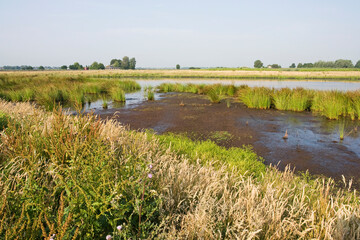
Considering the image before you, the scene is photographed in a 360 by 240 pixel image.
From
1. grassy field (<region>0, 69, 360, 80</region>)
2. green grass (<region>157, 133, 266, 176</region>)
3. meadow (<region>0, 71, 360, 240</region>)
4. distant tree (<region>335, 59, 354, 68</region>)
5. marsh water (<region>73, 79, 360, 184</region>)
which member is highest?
distant tree (<region>335, 59, 354, 68</region>)

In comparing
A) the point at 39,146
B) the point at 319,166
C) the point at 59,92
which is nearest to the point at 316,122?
the point at 319,166

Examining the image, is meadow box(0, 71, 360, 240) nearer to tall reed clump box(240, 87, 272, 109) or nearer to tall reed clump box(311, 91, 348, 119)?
tall reed clump box(311, 91, 348, 119)

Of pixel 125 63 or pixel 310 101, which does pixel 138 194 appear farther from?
pixel 125 63

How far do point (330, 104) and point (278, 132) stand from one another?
3868mm

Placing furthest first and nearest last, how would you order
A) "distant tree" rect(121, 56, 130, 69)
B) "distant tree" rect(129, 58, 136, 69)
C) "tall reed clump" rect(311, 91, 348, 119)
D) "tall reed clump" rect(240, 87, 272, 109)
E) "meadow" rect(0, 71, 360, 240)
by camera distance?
"distant tree" rect(129, 58, 136, 69) < "distant tree" rect(121, 56, 130, 69) < "tall reed clump" rect(240, 87, 272, 109) < "tall reed clump" rect(311, 91, 348, 119) < "meadow" rect(0, 71, 360, 240)

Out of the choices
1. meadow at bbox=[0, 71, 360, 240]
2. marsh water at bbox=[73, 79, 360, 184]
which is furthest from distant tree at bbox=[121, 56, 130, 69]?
meadow at bbox=[0, 71, 360, 240]

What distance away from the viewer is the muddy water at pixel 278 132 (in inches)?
196

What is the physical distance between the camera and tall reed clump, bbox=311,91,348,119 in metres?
Answer: 9.37

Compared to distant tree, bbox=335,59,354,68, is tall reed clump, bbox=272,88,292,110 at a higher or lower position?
Answer: lower

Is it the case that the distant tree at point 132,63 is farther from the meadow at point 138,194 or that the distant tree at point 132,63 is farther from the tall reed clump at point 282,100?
the meadow at point 138,194

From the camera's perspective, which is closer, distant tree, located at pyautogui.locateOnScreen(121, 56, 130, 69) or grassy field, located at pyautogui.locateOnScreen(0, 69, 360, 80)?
grassy field, located at pyautogui.locateOnScreen(0, 69, 360, 80)

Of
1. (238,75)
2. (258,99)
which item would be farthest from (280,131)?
(238,75)

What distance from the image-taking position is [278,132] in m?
7.37

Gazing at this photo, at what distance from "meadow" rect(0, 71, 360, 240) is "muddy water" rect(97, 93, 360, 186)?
90cm
